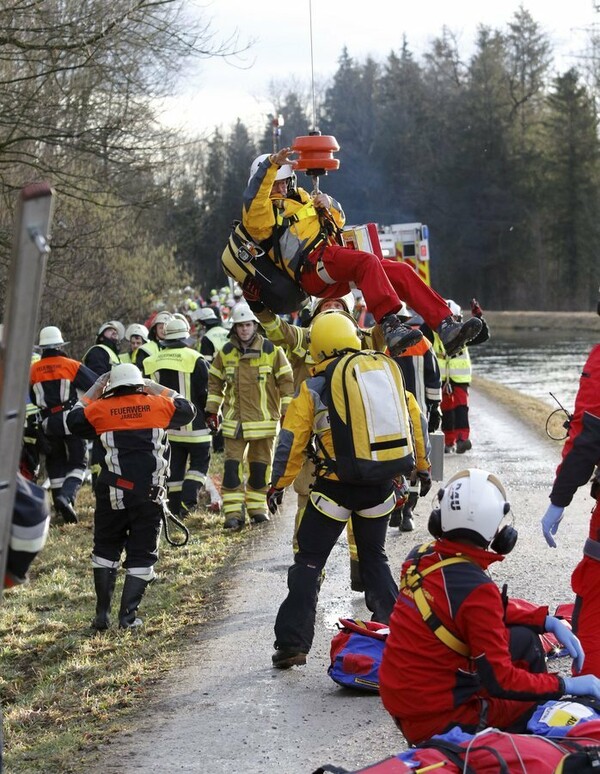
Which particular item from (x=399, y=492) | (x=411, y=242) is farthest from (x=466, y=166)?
(x=399, y=492)

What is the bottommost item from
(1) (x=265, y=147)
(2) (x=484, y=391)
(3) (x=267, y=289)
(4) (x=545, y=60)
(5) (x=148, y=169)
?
(2) (x=484, y=391)

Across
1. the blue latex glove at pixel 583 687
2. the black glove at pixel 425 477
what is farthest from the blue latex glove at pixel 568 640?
the black glove at pixel 425 477

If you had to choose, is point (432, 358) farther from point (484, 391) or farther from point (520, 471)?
point (484, 391)

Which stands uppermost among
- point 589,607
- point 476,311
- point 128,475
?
point 476,311

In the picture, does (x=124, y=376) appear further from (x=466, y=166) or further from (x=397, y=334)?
(x=466, y=166)

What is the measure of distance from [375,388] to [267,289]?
1133mm

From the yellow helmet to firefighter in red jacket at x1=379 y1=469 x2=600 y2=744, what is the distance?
247 centimetres

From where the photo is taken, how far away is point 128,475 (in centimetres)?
873

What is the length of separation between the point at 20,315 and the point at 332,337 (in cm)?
422

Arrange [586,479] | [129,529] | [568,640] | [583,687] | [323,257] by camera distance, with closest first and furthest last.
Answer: [583,687] < [568,640] < [586,479] < [323,257] < [129,529]

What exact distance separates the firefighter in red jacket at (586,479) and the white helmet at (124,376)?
12.5ft

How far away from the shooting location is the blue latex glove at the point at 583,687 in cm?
480

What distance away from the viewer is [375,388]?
703 cm

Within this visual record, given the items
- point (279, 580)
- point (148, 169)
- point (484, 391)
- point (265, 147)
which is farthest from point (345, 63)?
point (279, 580)
